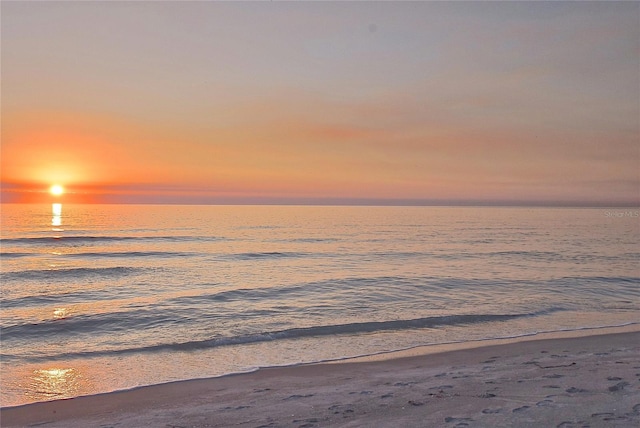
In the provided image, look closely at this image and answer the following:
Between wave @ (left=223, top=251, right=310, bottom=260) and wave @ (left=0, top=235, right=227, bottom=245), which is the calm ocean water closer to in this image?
wave @ (left=223, top=251, right=310, bottom=260)

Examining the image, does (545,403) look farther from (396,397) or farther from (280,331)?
(280,331)

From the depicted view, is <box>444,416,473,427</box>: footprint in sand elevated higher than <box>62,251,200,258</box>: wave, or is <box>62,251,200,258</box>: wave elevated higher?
<box>444,416,473,427</box>: footprint in sand

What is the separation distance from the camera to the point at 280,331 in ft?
49.7

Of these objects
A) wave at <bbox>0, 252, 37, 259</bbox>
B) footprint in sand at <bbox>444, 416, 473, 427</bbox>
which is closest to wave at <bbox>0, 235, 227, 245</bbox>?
wave at <bbox>0, 252, 37, 259</bbox>

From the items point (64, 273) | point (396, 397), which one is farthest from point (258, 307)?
point (64, 273)

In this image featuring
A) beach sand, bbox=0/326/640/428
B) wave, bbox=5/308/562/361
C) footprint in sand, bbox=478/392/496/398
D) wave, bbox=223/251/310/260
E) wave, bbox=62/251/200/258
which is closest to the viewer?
beach sand, bbox=0/326/640/428

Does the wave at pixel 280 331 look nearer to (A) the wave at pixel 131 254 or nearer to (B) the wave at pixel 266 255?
(B) the wave at pixel 266 255

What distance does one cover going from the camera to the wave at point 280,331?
A: 13516 millimetres

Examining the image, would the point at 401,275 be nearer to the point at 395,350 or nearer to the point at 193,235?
the point at 395,350

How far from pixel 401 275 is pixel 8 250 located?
3110 centimetres

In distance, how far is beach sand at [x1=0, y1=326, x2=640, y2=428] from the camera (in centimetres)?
730

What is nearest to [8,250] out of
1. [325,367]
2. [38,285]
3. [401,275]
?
[38,285]

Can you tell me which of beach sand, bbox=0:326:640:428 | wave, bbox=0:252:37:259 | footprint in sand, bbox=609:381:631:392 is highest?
footprint in sand, bbox=609:381:631:392

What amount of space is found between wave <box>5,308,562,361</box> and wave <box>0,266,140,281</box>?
491 inches
